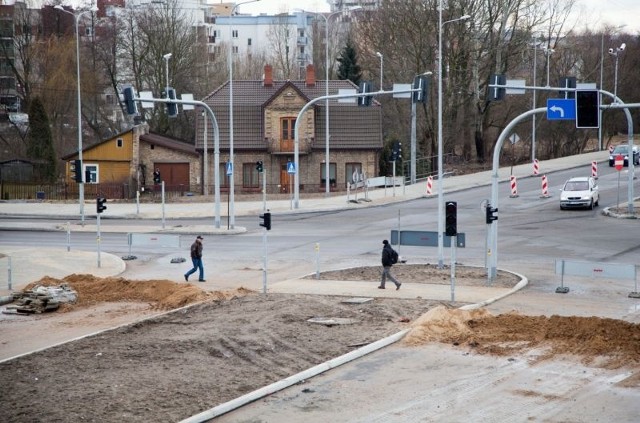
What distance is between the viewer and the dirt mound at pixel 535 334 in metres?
17.4

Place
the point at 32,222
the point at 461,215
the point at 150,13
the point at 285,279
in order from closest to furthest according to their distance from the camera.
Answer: the point at 285,279, the point at 461,215, the point at 32,222, the point at 150,13

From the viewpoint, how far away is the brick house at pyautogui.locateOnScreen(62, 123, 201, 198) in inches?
2608

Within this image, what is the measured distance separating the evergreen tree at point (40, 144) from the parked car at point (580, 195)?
3924 centimetres

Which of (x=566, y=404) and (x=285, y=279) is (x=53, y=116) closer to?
(x=285, y=279)

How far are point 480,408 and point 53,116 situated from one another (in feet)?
227

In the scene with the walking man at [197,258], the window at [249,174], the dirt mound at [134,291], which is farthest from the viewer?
the window at [249,174]

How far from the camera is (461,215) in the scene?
4475cm

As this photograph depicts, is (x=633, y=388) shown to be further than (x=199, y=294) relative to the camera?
No

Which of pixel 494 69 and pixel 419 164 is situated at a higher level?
pixel 494 69

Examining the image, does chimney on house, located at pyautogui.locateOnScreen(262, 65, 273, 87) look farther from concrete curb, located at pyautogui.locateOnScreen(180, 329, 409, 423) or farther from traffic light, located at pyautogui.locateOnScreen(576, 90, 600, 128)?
concrete curb, located at pyautogui.locateOnScreen(180, 329, 409, 423)

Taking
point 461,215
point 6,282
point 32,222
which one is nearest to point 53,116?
point 32,222

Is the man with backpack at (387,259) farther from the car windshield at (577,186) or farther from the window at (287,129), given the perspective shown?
the window at (287,129)

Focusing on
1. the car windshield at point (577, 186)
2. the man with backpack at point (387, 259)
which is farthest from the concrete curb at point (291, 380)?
the car windshield at point (577, 186)

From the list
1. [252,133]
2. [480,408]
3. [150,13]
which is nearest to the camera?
[480,408]
